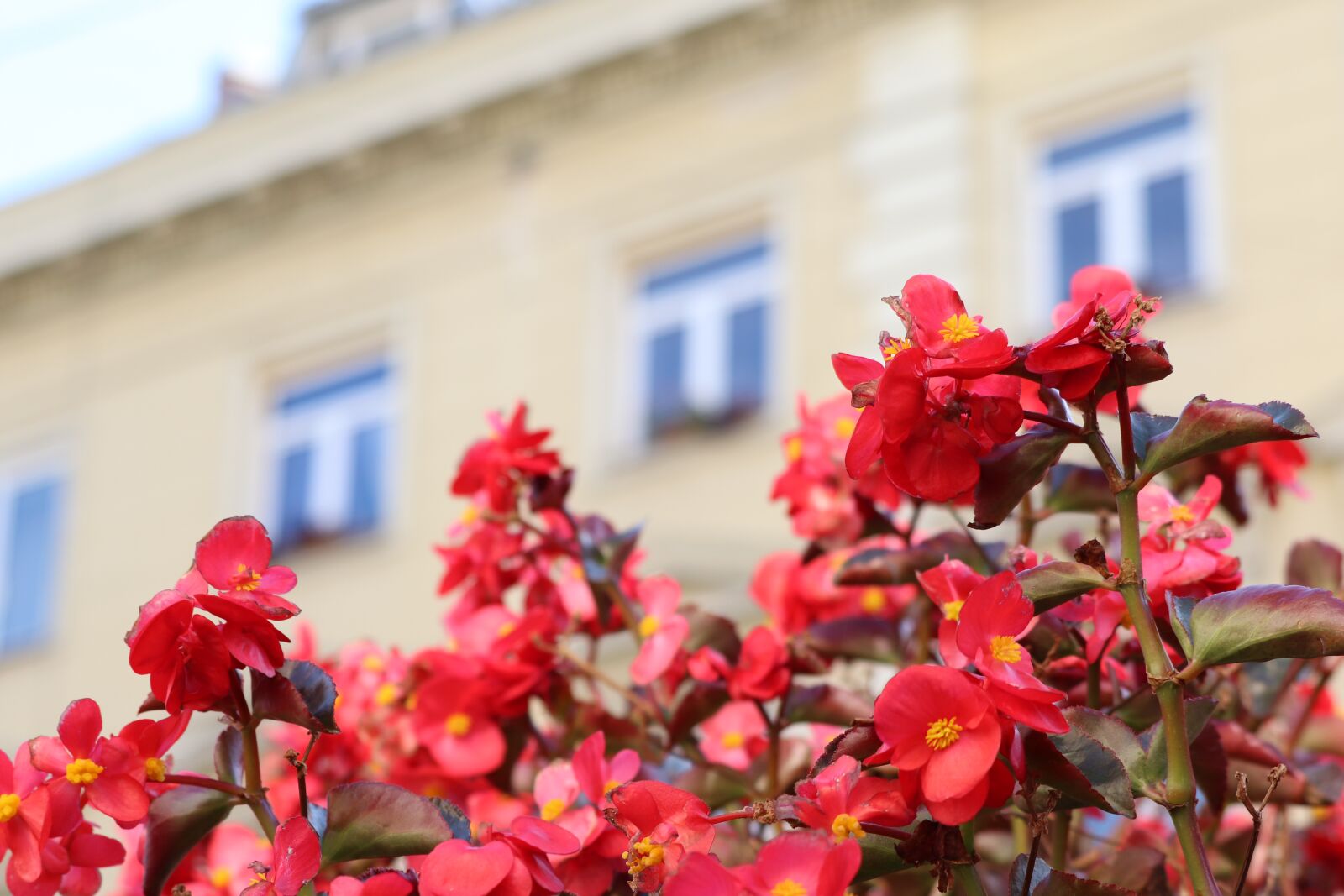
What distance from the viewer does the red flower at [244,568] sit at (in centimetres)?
119

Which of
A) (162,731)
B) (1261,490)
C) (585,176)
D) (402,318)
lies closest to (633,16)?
(585,176)

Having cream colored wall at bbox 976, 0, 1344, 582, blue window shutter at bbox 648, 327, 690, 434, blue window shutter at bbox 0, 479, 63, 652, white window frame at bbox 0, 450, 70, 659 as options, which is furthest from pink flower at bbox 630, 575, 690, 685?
white window frame at bbox 0, 450, 70, 659

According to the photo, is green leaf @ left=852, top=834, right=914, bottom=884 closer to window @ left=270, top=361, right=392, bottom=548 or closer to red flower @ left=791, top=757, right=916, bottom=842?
red flower @ left=791, top=757, right=916, bottom=842

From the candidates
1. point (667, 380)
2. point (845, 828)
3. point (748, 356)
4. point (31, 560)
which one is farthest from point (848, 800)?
point (31, 560)

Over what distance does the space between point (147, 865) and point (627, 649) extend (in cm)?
501

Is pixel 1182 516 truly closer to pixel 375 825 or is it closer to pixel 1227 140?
pixel 375 825

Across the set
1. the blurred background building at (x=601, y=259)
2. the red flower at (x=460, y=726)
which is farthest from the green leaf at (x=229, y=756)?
the blurred background building at (x=601, y=259)

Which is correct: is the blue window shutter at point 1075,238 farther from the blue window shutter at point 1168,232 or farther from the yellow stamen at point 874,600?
the yellow stamen at point 874,600

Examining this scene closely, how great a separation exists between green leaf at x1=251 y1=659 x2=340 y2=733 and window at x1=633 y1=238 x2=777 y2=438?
7153mm

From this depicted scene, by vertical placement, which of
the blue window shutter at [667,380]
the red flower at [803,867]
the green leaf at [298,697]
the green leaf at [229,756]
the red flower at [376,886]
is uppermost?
the blue window shutter at [667,380]

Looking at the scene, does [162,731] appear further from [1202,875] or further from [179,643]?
[1202,875]

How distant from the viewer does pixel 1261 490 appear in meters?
1.86

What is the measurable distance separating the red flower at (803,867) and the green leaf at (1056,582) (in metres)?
0.18

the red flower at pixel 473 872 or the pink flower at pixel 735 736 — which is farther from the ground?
the pink flower at pixel 735 736
